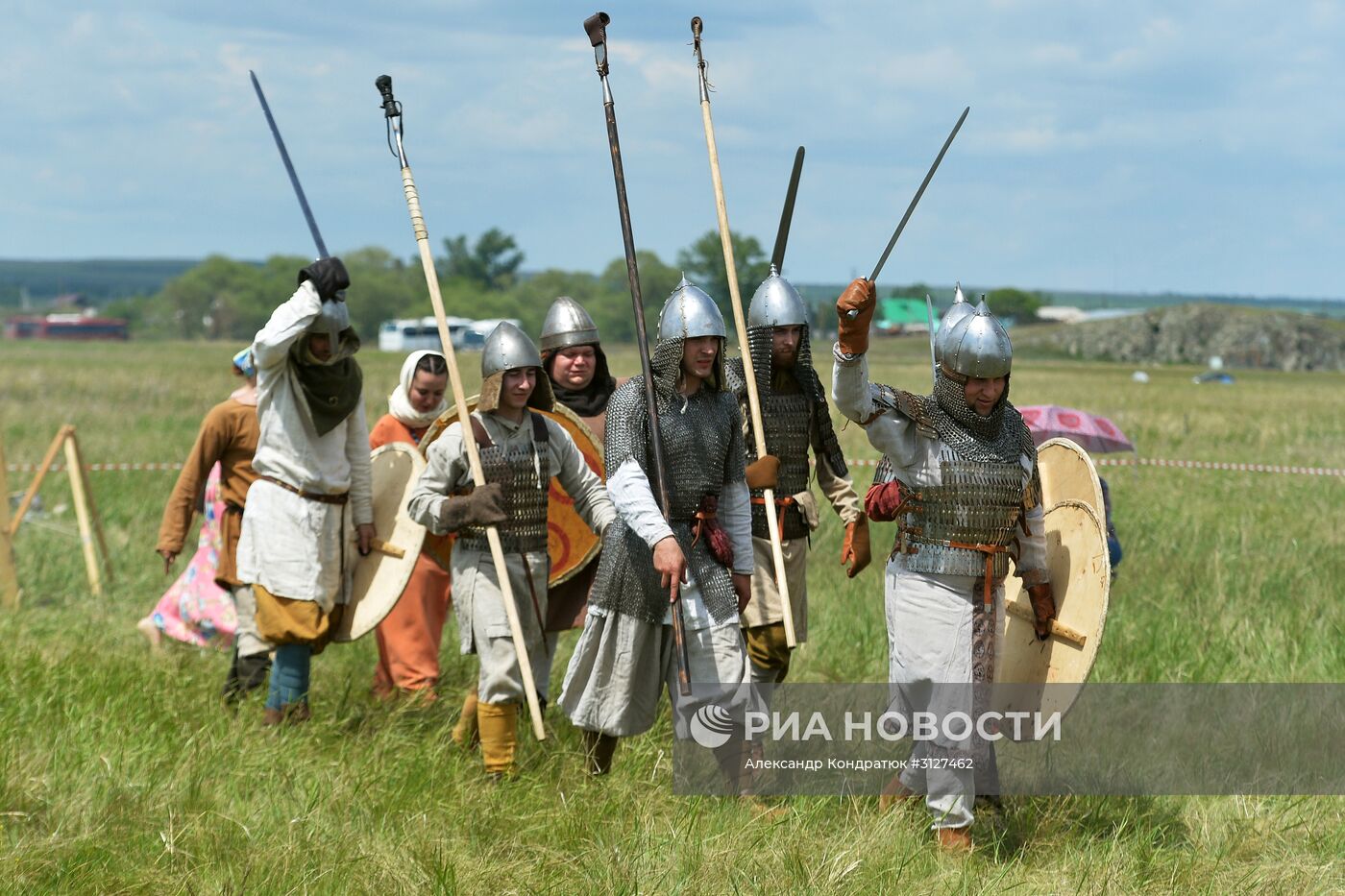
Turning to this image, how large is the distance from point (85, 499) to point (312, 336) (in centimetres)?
415

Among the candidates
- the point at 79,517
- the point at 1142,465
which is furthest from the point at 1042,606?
the point at 1142,465

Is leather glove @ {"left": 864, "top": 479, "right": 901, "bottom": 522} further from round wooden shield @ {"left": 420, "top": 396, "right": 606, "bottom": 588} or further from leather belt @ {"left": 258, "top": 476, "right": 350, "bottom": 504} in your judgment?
leather belt @ {"left": 258, "top": 476, "right": 350, "bottom": 504}

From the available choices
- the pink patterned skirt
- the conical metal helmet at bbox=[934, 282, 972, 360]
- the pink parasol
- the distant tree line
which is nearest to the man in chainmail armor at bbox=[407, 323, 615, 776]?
the conical metal helmet at bbox=[934, 282, 972, 360]

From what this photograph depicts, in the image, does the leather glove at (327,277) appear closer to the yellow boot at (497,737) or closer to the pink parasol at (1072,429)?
the yellow boot at (497,737)

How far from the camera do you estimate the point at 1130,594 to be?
8.19 metres

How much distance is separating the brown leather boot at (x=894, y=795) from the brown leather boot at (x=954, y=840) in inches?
9.7

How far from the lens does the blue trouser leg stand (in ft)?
18.8

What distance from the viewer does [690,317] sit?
4.81 m

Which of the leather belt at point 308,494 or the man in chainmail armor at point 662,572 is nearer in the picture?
the man in chainmail armor at point 662,572

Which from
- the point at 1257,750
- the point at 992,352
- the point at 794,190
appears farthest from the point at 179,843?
the point at 1257,750

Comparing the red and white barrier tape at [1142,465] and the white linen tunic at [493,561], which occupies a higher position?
the white linen tunic at [493,561]

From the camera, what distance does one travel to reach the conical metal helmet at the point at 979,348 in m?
4.46

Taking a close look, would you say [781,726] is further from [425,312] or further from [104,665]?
[425,312]

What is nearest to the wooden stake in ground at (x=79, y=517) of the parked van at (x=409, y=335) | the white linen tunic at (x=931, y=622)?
the white linen tunic at (x=931, y=622)
